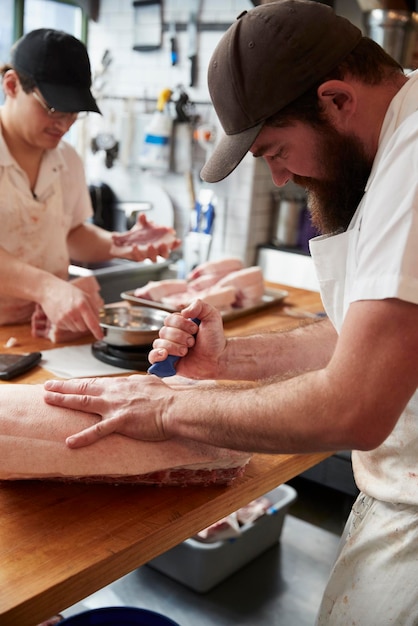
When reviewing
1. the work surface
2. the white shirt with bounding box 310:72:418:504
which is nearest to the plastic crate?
the work surface

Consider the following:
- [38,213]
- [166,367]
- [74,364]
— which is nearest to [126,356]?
[74,364]

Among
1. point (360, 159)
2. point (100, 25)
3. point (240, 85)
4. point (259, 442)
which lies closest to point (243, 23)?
point (240, 85)

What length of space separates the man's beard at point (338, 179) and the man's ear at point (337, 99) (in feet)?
0.09

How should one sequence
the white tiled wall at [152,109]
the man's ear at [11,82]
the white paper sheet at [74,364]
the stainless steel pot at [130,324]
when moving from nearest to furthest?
the white paper sheet at [74,364] → the stainless steel pot at [130,324] → the man's ear at [11,82] → the white tiled wall at [152,109]

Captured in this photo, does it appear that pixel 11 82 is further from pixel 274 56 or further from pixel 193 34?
pixel 193 34

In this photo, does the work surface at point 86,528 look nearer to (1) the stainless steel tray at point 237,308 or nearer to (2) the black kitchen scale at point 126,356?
(2) the black kitchen scale at point 126,356

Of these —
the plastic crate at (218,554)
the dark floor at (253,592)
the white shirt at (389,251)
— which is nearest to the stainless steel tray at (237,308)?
the plastic crate at (218,554)

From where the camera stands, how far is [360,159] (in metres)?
1.31

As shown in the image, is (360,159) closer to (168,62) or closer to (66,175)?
(66,175)

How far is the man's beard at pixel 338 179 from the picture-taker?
131 centimetres

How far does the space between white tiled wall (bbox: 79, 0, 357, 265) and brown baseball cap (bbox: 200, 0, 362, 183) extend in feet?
10.4

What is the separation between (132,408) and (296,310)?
1.76 metres

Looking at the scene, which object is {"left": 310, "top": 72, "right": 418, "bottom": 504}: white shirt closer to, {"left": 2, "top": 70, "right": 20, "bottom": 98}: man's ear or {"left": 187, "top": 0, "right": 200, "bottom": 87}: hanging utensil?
{"left": 2, "top": 70, "right": 20, "bottom": 98}: man's ear

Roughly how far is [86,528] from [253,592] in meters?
1.67
